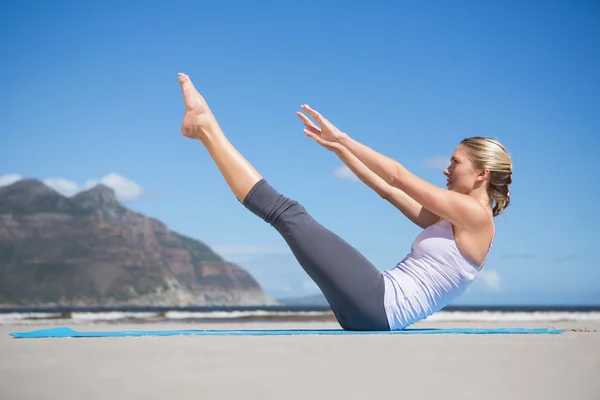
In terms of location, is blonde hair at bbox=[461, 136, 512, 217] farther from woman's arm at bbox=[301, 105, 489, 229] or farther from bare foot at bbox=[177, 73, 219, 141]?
bare foot at bbox=[177, 73, 219, 141]

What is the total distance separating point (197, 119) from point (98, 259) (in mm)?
97353

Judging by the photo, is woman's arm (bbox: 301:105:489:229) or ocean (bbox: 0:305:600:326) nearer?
woman's arm (bbox: 301:105:489:229)

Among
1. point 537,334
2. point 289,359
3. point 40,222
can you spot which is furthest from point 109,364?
point 40,222

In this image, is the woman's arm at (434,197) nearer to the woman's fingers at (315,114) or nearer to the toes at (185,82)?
the woman's fingers at (315,114)

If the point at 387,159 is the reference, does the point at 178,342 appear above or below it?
below

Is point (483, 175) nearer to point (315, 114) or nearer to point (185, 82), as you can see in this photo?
point (315, 114)

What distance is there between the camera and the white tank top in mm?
3596

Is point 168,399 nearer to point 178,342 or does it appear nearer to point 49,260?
point 178,342

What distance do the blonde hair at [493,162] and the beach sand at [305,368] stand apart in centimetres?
87

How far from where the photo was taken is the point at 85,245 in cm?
9875

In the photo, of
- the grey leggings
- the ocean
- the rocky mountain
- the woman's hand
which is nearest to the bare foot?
the grey leggings

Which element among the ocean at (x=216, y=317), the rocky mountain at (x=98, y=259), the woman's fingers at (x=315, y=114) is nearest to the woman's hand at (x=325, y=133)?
the woman's fingers at (x=315, y=114)

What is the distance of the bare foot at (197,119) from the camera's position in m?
3.59

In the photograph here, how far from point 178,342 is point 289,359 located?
1143 mm
